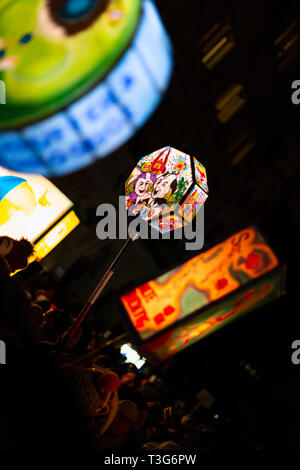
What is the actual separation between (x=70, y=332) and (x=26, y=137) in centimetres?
237

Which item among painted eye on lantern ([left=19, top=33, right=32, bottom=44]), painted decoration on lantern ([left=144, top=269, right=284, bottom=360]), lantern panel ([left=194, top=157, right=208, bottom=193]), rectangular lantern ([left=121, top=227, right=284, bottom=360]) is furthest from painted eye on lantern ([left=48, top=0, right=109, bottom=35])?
painted decoration on lantern ([left=144, top=269, right=284, bottom=360])

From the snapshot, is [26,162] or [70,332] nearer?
[26,162]

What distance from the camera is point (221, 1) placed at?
13.9 m

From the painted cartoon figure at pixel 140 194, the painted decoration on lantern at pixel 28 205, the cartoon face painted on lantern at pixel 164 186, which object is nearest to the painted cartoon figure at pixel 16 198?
the painted decoration on lantern at pixel 28 205

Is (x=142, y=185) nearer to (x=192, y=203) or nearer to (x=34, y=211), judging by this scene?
(x=192, y=203)

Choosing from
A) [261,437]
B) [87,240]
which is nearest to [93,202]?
[87,240]

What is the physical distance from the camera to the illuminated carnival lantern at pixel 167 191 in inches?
216

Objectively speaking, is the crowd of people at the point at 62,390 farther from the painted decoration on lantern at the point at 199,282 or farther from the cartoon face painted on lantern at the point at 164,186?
the cartoon face painted on lantern at the point at 164,186

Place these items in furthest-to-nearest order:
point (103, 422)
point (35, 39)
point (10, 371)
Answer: point (103, 422) < point (35, 39) < point (10, 371)

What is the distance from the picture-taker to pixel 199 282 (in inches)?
257

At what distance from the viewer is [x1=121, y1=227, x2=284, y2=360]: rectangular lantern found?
602 cm

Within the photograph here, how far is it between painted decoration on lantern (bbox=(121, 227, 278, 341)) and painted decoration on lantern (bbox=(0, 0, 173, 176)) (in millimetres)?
3265

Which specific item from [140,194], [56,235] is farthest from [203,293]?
[56,235]

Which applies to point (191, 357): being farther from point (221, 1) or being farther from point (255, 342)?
point (221, 1)
